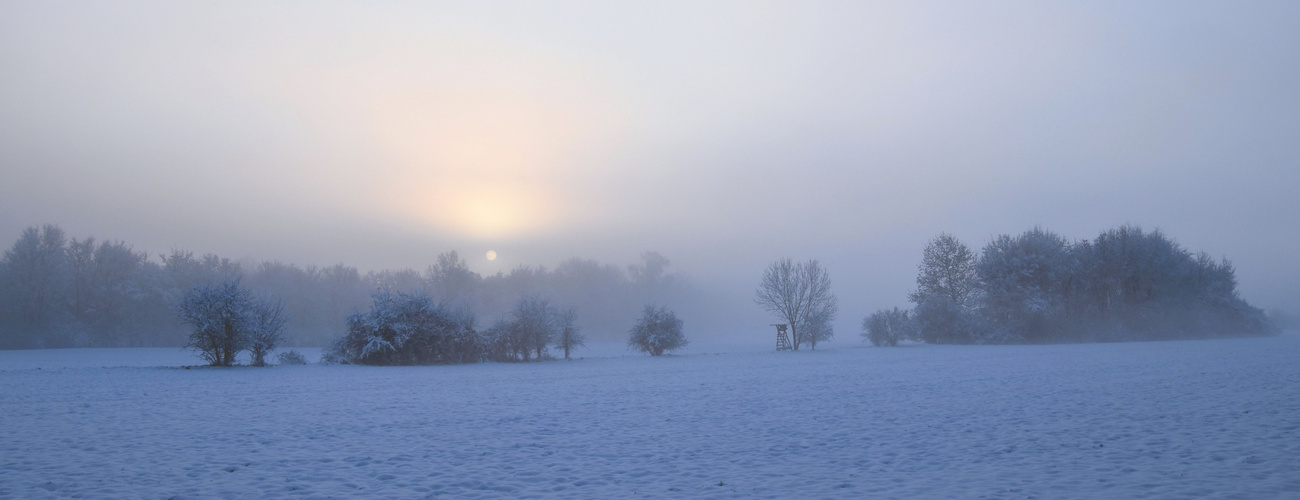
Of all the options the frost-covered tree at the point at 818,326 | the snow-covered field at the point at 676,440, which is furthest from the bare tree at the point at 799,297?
the snow-covered field at the point at 676,440

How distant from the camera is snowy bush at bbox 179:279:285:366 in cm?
2733

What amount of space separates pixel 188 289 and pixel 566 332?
21.8 metres

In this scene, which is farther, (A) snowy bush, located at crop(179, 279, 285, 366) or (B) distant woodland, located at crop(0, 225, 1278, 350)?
(B) distant woodland, located at crop(0, 225, 1278, 350)

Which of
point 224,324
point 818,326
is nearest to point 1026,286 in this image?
point 818,326

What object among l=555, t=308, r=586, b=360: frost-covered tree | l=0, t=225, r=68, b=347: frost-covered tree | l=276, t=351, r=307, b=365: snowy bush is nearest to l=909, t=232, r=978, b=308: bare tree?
l=555, t=308, r=586, b=360: frost-covered tree

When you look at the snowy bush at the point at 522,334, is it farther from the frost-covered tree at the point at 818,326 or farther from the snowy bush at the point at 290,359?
the frost-covered tree at the point at 818,326

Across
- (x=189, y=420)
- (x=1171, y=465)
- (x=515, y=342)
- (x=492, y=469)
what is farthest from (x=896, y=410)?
(x=515, y=342)

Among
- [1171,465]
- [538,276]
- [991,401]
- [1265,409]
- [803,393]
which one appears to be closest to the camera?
[1171,465]

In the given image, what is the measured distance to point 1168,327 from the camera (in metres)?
50.9

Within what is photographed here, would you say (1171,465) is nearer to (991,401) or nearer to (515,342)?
(991,401)

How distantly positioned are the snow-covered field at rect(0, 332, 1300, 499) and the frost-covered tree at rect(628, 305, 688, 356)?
25088 mm

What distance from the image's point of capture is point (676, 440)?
381 inches

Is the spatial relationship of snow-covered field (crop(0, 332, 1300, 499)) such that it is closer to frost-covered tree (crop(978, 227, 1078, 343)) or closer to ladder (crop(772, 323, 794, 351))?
ladder (crop(772, 323, 794, 351))

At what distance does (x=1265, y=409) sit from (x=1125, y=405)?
1.94 m
